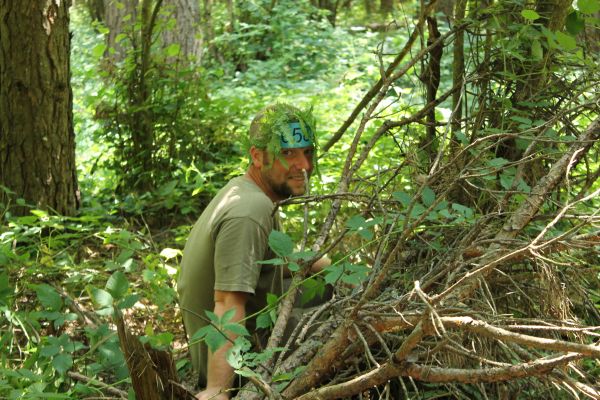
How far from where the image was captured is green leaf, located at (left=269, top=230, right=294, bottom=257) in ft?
8.12

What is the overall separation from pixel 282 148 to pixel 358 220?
110 centimetres

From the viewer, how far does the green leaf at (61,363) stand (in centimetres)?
269

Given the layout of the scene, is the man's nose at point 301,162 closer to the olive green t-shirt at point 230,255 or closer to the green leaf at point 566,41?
the olive green t-shirt at point 230,255

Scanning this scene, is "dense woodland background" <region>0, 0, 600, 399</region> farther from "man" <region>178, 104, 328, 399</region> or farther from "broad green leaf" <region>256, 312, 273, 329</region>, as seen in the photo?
"man" <region>178, 104, 328, 399</region>

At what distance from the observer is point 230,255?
10.0ft

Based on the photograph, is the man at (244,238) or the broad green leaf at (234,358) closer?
the broad green leaf at (234,358)

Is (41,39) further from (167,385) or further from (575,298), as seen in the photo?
(575,298)

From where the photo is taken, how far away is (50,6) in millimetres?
5270

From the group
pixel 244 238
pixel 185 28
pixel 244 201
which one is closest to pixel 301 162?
pixel 244 201

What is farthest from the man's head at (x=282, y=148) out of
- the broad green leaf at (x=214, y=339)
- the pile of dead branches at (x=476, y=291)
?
the broad green leaf at (x=214, y=339)

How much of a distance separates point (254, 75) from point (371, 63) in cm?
161

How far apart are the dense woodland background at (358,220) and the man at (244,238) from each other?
17cm

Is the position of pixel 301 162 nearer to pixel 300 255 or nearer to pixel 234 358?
pixel 300 255

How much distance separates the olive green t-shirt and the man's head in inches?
4.8
